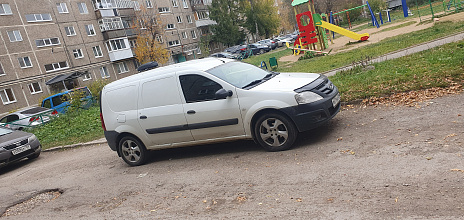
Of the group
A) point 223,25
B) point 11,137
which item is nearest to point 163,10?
point 223,25

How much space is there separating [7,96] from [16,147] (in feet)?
97.7

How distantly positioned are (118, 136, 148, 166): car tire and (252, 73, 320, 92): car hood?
Result: 2783mm

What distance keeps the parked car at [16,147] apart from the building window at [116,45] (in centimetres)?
3690

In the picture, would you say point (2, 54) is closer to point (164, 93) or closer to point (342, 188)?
point (164, 93)

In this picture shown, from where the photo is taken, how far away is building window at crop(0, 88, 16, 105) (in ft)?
118

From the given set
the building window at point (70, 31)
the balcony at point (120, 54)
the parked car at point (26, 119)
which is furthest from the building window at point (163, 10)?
the parked car at point (26, 119)

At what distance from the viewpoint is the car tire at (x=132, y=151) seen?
7.51 m

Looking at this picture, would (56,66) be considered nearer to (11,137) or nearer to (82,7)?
(82,7)

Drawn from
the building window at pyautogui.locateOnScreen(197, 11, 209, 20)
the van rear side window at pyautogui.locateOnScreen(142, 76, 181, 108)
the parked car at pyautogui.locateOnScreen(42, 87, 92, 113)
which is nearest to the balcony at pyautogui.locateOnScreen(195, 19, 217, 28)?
the building window at pyautogui.locateOnScreen(197, 11, 209, 20)

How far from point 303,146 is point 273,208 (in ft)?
7.10

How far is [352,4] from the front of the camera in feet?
189

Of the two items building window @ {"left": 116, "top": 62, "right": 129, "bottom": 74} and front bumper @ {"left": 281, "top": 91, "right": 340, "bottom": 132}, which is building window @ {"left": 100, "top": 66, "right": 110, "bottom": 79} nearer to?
building window @ {"left": 116, "top": 62, "right": 129, "bottom": 74}

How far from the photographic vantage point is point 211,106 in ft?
21.4

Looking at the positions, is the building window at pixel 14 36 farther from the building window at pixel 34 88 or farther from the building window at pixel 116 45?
the building window at pixel 116 45
